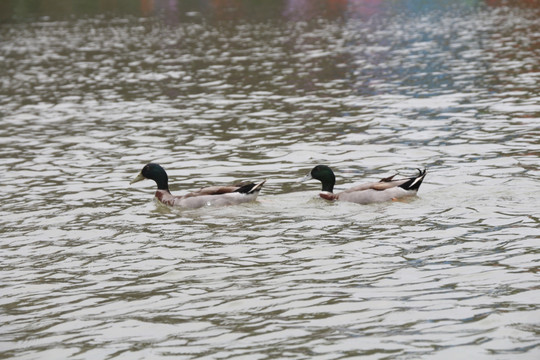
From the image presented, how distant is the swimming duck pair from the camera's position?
49.3 feet

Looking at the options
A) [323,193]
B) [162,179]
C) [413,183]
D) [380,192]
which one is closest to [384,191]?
[380,192]

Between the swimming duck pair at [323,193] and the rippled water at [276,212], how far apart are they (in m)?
0.19

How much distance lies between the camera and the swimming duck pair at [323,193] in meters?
15.0

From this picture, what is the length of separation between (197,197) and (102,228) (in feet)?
5.52

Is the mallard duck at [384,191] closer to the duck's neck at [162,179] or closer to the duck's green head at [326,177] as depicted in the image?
the duck's green head at [326,177]

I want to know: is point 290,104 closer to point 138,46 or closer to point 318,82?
point 318,82

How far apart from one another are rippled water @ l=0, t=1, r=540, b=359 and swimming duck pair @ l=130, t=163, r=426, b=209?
0.19 metres

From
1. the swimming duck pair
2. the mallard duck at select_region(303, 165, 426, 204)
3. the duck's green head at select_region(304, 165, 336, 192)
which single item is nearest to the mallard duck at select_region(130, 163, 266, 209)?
the swimming duck pair

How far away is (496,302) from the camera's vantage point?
1004 centimetres

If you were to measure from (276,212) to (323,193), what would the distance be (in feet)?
3.16

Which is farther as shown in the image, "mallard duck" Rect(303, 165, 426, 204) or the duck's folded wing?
the duck's folded wing

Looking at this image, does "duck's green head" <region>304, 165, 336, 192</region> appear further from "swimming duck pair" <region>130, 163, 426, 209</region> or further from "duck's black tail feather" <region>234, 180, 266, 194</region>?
"duck's black tail feather" <region>234, 180, 266, 194</region>

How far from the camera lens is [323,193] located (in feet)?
51.6

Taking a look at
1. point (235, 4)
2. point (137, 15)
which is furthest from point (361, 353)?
point (235, 4)
